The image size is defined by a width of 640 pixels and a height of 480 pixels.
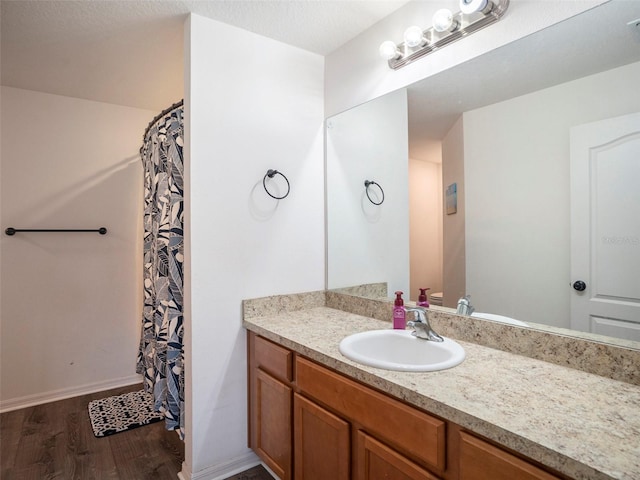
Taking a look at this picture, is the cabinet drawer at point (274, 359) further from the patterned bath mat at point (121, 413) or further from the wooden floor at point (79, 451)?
the patterned bath mat at point (121, 413)

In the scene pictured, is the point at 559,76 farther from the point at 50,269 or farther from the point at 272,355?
the point at 50,269

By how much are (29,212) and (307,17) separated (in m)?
2.44

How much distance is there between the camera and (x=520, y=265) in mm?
1387

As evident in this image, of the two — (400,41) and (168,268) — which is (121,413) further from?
(400,41)

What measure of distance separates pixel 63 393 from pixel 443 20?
11.4 feet

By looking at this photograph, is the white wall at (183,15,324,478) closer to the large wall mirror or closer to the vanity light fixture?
the large wall mirror

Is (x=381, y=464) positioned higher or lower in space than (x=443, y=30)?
lower

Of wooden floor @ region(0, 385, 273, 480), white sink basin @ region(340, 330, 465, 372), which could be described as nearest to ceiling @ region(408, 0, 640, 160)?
white sink basin @ region(340, 330, 465, 372)

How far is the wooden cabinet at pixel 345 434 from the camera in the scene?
3.03 ft

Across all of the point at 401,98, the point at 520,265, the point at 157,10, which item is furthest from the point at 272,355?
the point at 157,10

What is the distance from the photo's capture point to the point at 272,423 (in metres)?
1.73

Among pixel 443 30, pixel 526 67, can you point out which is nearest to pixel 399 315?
pixel 526 67

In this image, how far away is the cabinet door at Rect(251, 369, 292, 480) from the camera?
1.62 metres

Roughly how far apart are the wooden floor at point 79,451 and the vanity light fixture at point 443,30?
2222 mm
